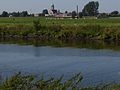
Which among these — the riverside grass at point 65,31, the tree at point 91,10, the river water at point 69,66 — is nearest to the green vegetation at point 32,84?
the river water at point 69,66

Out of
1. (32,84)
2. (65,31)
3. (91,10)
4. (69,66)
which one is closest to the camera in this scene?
(32,84)

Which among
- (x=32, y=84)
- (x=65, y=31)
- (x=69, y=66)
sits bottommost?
(x=65, y=31)

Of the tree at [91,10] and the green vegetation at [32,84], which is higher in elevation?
the green vegetation at [32,84]

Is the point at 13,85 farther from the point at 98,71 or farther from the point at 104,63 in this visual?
the point at 104,63

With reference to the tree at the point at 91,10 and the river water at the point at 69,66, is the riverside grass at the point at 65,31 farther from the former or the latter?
the tree at the point at 91,10

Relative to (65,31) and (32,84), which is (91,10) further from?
(32,84)

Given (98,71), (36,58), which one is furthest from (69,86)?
(36,58)

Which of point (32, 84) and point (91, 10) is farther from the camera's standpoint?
point (91, 10)

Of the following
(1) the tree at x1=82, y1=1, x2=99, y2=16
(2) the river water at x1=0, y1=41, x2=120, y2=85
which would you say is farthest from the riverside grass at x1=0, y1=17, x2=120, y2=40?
(1) the tree at x1=82, y1=1, x2=99, y2=16

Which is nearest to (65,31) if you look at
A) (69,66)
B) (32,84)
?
(69,66)

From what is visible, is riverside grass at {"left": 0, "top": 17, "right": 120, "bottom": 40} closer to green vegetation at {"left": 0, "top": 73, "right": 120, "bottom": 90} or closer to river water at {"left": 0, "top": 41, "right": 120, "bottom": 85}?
river water at {"left": 0, "top": 41, "right": 120, "bottom": 85}

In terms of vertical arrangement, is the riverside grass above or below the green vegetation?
below

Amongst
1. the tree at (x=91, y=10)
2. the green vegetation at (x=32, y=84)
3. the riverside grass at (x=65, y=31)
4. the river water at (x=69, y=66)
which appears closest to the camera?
the green vegetation at (x=32, y=84)

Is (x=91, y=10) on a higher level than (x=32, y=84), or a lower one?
lower
